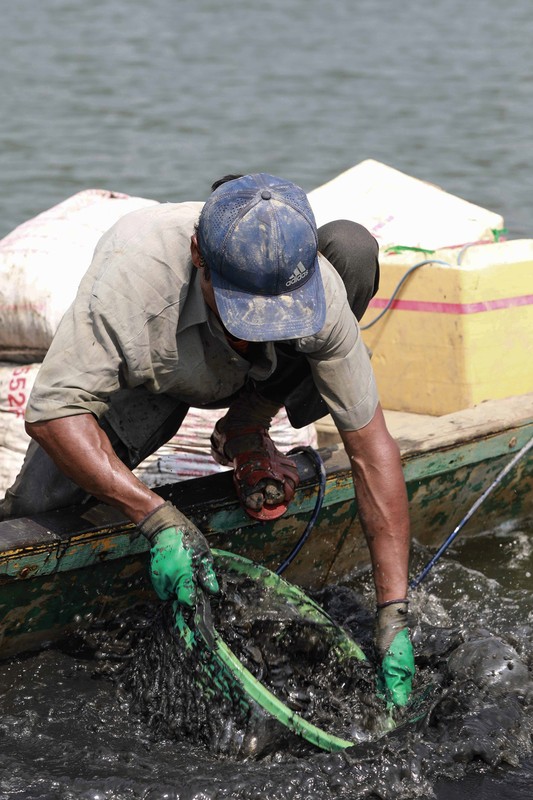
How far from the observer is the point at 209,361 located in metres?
3.22

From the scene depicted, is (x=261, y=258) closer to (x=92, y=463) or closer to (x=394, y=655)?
(x=92, y=463)

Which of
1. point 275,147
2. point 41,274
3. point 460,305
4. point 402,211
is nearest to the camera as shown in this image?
point 41,274

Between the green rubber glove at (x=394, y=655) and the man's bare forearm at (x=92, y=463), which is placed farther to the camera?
the green rubber glove at (x=394, y=655)

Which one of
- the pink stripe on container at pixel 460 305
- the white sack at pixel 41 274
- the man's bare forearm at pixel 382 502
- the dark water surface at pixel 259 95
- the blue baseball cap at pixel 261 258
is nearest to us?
the blue baseball cap at pixel 261 258

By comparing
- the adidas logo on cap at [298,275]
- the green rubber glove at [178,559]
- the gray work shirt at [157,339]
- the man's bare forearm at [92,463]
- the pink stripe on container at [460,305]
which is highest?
the adidas logo on cap at [298,275]

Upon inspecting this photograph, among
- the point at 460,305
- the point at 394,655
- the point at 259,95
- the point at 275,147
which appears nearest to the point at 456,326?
the point at 460,305

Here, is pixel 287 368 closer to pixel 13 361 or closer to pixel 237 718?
pixel 237 718

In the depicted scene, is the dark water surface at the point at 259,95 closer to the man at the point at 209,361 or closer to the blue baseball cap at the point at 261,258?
the man at the point at 209,361

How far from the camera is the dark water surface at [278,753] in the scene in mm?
2898

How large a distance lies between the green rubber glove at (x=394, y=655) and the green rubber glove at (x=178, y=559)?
0.56 meters

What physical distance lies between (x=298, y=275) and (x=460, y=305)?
5.66ft

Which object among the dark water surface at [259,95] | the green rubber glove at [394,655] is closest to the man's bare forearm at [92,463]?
the green rubber glove at [394,655]

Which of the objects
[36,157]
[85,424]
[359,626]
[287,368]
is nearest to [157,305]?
[85,424]

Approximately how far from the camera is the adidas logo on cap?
2.81 metres
